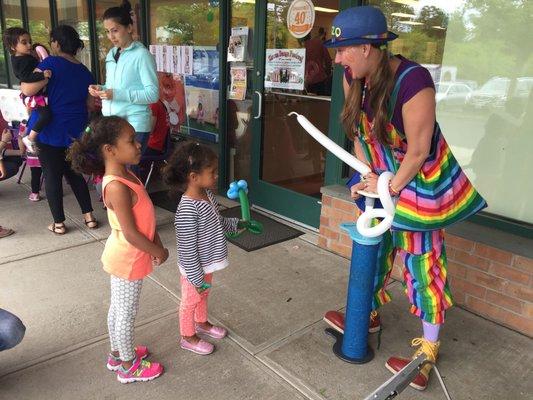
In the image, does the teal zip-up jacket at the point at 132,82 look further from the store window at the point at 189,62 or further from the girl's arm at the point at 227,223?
the girl's arm at the point at 227,223

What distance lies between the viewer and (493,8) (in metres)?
2.94

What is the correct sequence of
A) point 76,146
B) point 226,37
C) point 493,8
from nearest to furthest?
point 76,146
point 493,8
point 226,37

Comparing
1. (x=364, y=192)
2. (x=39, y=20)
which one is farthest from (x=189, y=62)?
(x=39, y=20)

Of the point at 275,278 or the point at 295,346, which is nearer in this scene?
the point at 295,346

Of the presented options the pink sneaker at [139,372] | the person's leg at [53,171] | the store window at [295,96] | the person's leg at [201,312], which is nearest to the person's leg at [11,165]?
the person's leg at [53,171]

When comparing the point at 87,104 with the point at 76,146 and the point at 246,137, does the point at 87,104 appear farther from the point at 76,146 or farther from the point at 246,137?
the point at 76,146

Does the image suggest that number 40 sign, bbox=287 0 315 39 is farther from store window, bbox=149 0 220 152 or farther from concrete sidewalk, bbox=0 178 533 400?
concrete sidewalk, bbox=0 178 533 400

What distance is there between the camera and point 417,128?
1.96 meters

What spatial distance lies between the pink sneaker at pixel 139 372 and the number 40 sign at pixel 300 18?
293 cm

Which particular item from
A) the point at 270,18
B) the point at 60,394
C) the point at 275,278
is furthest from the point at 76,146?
the point at 270,18

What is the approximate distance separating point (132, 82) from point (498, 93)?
2611mm

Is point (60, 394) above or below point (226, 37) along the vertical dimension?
below

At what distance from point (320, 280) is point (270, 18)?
2.44 m

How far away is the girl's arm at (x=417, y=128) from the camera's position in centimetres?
195
